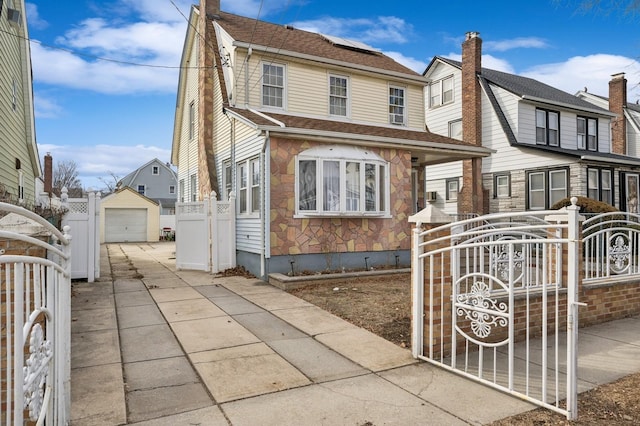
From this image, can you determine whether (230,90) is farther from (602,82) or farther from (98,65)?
(602,82)

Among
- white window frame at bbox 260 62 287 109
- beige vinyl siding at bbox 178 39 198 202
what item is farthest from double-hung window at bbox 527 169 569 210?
beige vinyl siding at bbox 178 39 198 202

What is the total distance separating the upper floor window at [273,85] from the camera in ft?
41.1

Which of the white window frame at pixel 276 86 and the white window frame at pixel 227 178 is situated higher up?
the white window frame at pixel 276 86

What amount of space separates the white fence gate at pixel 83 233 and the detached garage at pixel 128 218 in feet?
54.7

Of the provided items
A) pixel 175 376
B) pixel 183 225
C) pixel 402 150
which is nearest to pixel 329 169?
pixel 402 150

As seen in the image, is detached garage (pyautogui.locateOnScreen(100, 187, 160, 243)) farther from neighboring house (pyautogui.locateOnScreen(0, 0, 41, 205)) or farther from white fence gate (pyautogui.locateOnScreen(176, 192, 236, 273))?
white fence gate (pyautogui.locateOnScreen(176, 192, 236, 273))

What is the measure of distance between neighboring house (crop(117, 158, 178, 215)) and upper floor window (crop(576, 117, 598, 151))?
36275 millimetres

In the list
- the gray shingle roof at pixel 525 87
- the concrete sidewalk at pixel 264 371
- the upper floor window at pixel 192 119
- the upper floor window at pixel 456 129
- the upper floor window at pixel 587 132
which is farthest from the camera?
the upper floor window at pixel 587 132

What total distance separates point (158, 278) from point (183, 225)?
5.90ft

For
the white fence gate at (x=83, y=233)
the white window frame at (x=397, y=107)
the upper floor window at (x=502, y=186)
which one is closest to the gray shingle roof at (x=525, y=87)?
the upper floor window at (x=502, y=186)

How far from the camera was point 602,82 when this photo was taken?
79.3 feet

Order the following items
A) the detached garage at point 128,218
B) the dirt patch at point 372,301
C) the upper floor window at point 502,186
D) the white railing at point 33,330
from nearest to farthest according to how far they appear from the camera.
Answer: the white railing at point 33,330 < the dirt patch at point 372,301 < the upper floor window at point 502,186 < the detached garage at point 128,218

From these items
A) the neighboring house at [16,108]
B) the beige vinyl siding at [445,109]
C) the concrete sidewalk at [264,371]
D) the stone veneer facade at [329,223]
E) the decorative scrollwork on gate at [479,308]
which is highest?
the beige vinyl siding at [445,109]

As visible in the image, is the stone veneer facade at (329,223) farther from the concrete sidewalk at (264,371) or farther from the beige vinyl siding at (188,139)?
the beige vinyl siding at (188,139)
